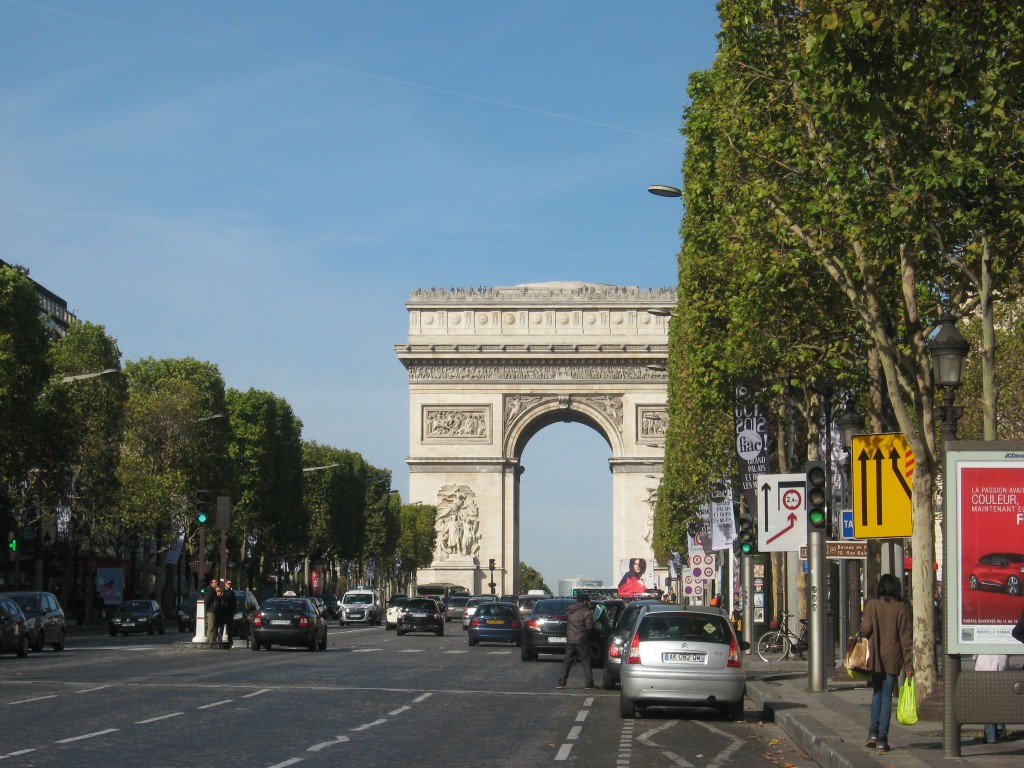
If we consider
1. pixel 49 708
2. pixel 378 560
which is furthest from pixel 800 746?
pixel 378 560

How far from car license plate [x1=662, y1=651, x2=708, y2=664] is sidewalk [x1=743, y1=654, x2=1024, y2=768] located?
1.25 m

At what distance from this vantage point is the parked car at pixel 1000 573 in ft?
50.6

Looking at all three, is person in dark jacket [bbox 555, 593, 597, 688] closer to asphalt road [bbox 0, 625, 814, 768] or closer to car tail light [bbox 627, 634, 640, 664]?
asphalt road [bbox 0, 625, 814, 768]

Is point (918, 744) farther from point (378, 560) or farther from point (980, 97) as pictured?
point (378, 560)

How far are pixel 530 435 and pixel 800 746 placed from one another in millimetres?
90698

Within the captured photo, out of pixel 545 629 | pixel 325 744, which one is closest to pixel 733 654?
pixel 325 744

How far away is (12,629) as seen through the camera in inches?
1564

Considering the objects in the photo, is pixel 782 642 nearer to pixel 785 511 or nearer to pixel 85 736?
pixel 785 511

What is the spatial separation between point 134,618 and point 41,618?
18.0 m

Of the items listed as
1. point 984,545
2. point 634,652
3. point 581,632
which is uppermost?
point 984,545

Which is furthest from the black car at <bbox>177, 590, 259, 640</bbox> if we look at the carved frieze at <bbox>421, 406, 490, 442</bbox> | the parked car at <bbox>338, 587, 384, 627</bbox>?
the carved frieze at <bbox>421, 406, 490, 442</bbox>

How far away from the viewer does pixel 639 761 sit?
17281 mm

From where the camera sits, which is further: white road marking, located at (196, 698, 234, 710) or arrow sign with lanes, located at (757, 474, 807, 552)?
arrow sign with lanes, located at (757, 474, 807, 552)

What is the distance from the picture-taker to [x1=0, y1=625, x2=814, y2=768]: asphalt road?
17125 millimetres
